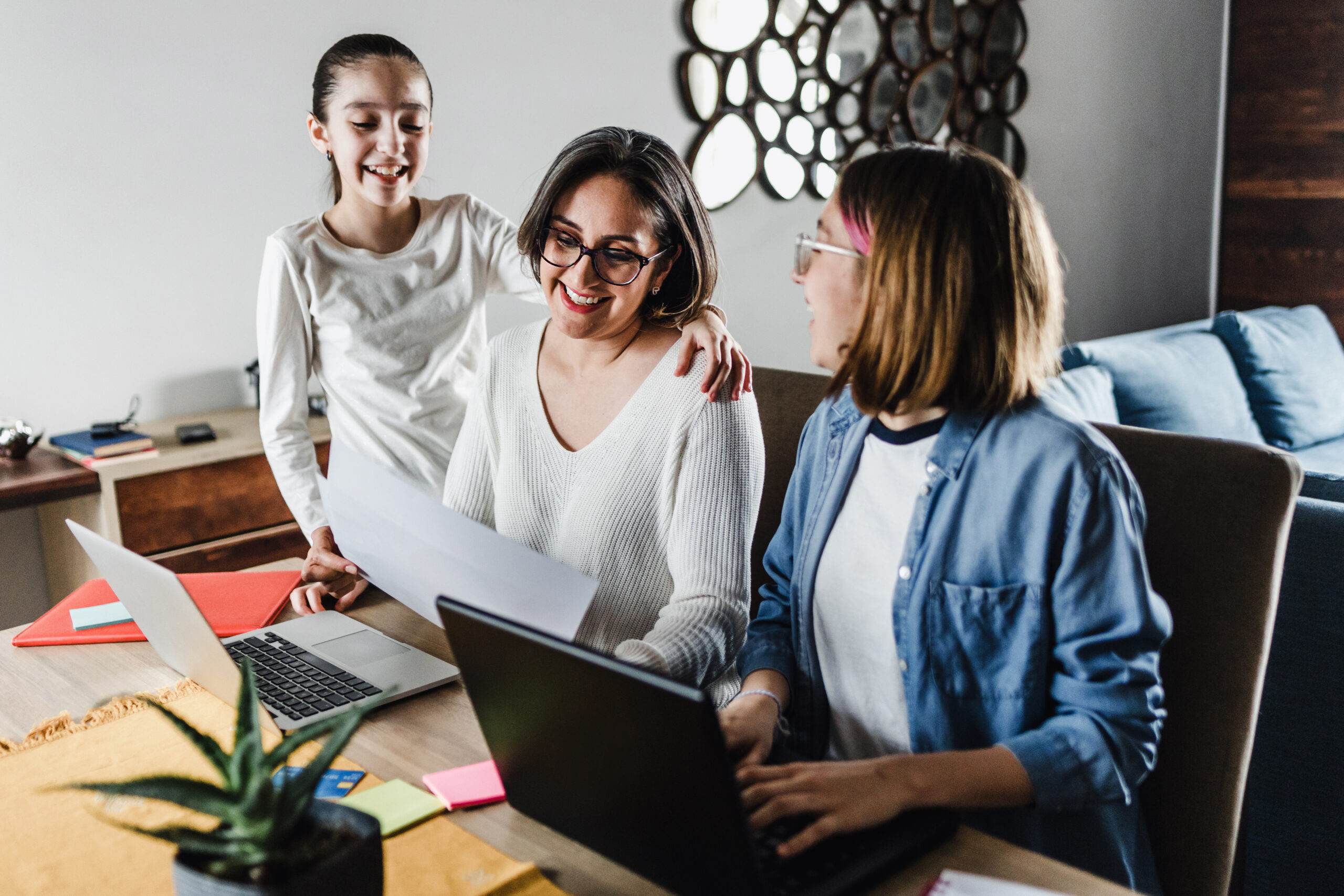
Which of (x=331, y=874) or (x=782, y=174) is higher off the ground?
(x=782, y=174)

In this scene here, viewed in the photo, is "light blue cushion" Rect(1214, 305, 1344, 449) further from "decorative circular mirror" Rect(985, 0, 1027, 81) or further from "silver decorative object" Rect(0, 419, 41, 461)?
"silver decorative object" Rect(0, 419, 41, 461)

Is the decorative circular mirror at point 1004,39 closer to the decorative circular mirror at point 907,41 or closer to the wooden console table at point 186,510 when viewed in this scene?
the decorative circular mirror at point 907,41

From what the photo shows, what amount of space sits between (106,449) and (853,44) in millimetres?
2881

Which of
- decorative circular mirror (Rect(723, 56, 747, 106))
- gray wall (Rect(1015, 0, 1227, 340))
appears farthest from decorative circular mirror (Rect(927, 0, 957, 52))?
decorative circular mirror (Rect(723, 56, 747, 106))

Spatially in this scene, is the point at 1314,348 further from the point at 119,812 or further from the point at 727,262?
the point at 119,812

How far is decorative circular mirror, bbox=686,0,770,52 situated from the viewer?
3.43 metres

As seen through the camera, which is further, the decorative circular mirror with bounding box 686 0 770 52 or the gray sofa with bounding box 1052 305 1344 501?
the decorative circular mirror with bounding box 686 0 770 52

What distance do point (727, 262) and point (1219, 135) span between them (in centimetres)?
303

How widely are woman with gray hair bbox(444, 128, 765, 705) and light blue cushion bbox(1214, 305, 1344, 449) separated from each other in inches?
113

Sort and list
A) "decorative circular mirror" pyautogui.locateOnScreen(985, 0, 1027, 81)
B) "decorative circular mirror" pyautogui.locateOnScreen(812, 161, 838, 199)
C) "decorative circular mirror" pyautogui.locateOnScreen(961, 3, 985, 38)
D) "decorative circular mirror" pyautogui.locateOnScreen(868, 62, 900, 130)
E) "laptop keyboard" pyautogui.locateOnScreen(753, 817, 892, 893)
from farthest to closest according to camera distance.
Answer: "decorative circular mirror" pyautogui.locateOnScreen(985, 0, 1027, 81) → "decorative circular mirror" pyautogui.locateOnScreen(961, 3, 985, 38) → "decorative circular mirror" pyautogui.locateOnScreen(868, 62, 900, 130) → "decorative circular mirror" pyautogui.locateOnScreen(812, 161, 838, 199) → "laptop keyboard" pyautogui.locateOnScreen(753, 817, 892, 893)

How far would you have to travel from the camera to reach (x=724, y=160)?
3531 mm

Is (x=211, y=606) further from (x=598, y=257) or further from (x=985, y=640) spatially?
(x=985, y=640)

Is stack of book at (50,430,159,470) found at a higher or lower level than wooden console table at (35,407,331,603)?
higher

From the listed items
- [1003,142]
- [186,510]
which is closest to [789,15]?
[1003,142]
